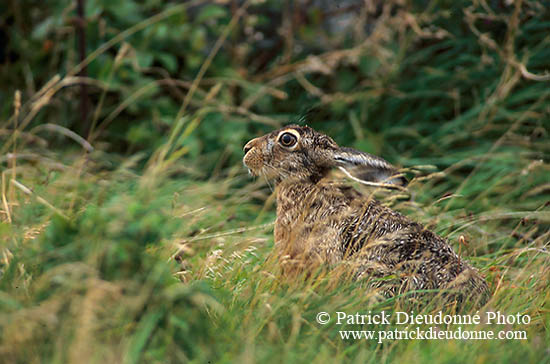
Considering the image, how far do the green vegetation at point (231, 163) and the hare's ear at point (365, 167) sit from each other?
0.15 meters

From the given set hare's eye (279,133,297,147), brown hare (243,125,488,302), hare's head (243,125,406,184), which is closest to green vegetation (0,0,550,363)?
brown hare (243,125,488,302)

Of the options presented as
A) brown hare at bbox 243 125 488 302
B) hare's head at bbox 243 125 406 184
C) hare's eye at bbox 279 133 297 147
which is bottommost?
brown hare at bbox 243 125 488 302

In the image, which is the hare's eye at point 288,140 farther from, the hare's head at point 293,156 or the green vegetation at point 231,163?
the green vegetation at point 231,163

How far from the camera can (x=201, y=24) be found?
6.55m

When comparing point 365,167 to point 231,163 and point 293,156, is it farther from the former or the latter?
point 231,163

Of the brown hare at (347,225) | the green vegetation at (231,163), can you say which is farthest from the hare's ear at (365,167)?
the green vegetation at (231,163)

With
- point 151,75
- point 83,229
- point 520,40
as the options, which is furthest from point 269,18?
point 83,229

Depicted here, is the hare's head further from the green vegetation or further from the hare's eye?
the green vegetation

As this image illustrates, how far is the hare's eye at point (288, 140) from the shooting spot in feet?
12.4

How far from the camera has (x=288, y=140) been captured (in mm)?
3773

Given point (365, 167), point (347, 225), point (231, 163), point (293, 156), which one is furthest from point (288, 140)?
point (231, 163)

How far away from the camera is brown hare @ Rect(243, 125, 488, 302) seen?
317cm

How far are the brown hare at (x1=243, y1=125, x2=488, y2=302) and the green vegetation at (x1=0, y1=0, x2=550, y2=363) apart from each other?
139 millimetres

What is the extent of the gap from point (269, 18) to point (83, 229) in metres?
4.85
